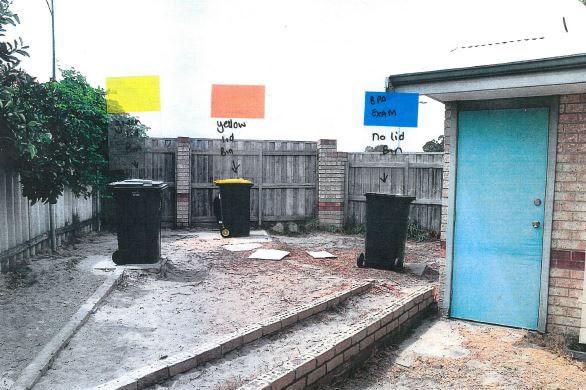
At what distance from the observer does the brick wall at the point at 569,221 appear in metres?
4.51

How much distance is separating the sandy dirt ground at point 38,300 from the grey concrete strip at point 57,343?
0.08m

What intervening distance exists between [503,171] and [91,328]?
14.9 feet

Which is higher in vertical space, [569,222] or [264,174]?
[264,174]

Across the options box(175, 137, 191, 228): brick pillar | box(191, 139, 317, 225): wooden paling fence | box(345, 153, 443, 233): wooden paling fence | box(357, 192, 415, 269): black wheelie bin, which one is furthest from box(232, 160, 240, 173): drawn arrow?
box(357, 192, 415, 269): black wheelie bin

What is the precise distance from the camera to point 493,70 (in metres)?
4.11

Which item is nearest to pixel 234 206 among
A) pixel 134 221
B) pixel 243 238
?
pixel 243 238

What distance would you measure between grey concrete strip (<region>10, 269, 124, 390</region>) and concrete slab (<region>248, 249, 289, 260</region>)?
9.13 ft

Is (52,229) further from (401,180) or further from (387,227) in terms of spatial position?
(401,180)

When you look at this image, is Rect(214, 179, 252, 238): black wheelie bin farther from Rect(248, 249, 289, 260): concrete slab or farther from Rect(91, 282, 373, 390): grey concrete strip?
Rect(91, 282, 373, 390): grey concrete strip

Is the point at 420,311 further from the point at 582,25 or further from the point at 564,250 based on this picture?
the point at 582,25

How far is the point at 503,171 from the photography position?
494 cm

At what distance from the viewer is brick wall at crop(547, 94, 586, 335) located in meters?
4.51

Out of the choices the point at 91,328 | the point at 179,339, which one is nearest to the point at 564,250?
the point at 179,339

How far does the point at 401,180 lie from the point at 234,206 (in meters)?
4.19
